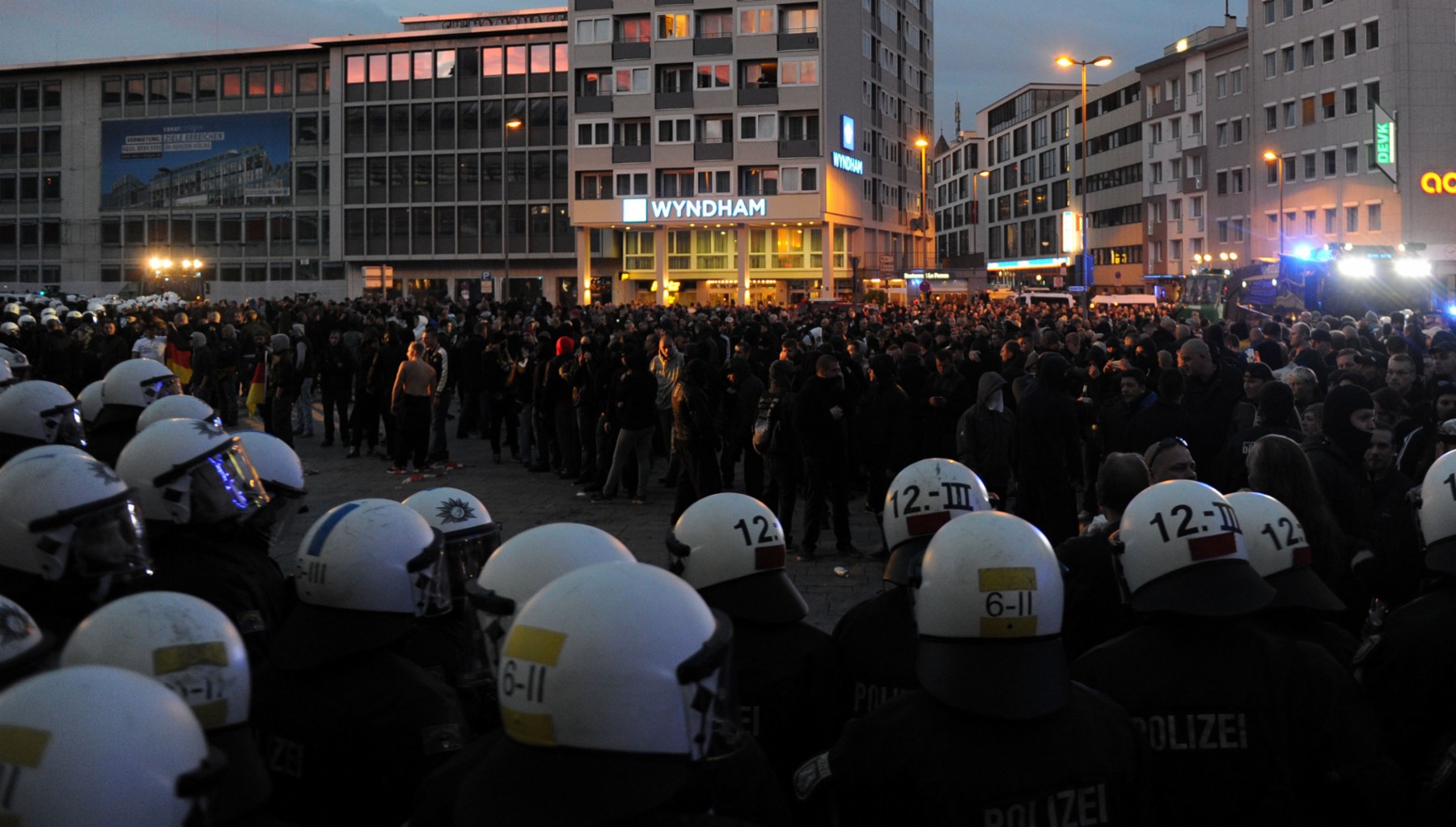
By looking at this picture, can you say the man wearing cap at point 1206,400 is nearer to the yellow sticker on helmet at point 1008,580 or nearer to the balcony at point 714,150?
the yellow sticker on helmet at point 1008,580

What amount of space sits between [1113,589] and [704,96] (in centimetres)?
6236

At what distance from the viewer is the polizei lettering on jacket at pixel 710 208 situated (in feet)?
212

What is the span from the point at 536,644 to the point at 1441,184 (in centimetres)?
5695

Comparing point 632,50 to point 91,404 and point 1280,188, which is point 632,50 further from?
point 91,404

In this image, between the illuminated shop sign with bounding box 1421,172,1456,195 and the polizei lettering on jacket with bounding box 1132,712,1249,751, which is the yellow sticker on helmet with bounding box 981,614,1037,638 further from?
the illuminated shop sign with bounding box 1421,172,1456,195

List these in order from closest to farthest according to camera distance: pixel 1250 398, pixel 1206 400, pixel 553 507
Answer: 1. pixel 1250 398
2. pixel 1206 400
3. pixel 553 507

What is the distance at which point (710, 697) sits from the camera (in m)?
2.20

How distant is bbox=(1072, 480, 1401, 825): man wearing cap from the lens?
10.4 feet

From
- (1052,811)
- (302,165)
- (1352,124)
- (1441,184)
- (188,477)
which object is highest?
(302,165)

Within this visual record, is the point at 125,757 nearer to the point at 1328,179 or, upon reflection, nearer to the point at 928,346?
the point at 928,346

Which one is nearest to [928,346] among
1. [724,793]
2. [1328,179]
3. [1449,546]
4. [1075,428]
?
[1075,428]

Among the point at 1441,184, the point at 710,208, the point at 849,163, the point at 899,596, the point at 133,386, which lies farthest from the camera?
the point at 849,163

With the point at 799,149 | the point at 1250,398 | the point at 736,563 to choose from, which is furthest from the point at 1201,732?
the point at 799,149

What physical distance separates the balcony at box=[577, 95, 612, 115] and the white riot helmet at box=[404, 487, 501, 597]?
64016 mm
